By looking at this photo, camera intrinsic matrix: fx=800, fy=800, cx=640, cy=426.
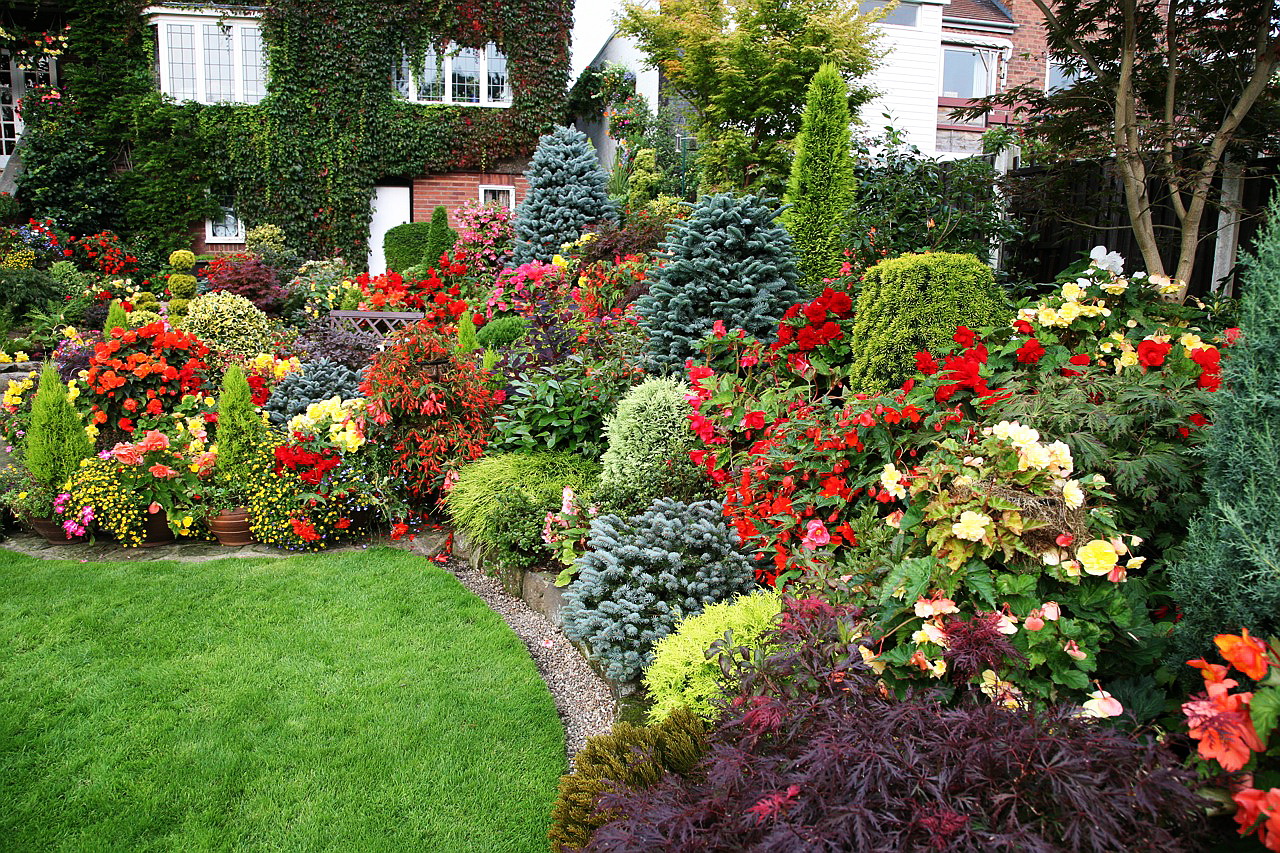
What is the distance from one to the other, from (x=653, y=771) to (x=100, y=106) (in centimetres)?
1756

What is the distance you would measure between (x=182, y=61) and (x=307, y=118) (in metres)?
2.75

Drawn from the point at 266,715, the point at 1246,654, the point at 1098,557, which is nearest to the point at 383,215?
the point at 266,715

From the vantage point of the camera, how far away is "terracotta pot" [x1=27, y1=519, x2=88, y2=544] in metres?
5.33

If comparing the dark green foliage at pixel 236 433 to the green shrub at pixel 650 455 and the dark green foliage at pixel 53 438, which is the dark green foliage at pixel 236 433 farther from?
the green shrub at pixel 650 455

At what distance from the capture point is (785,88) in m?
11.7

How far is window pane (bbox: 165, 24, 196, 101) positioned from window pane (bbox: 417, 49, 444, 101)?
4246 millimetres

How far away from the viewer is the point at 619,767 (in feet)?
7.55

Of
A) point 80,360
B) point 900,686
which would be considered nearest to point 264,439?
point 80,360

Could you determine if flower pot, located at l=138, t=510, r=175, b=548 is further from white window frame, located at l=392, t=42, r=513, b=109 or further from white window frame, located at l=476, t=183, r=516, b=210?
white window frame, located at l=392, t=42, r=513, b=109

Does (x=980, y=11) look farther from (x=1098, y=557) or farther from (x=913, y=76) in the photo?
(x=1098, y=557)

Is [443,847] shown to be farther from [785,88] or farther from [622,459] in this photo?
[785,88]

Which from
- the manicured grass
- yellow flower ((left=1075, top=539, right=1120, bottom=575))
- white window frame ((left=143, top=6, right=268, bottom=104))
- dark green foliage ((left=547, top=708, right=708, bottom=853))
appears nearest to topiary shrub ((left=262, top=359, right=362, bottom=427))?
the manicured grass

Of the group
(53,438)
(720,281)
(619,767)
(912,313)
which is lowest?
(619,767)

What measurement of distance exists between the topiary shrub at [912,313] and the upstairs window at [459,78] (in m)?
14.1
